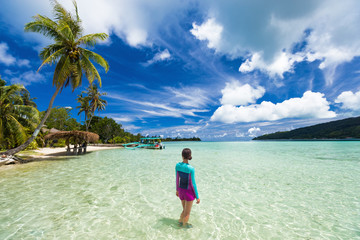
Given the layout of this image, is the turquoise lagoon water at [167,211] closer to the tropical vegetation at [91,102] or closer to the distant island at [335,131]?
the tropical vegetation at [91,102]

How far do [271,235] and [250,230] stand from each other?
0.45 m

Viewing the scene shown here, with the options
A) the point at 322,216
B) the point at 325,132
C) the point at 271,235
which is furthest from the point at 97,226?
the point at 325,132

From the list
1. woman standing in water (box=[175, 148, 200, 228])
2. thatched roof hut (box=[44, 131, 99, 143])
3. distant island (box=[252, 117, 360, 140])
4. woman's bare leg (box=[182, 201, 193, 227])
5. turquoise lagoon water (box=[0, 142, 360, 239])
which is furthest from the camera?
distant island (box=[252, 117, 360, 140])

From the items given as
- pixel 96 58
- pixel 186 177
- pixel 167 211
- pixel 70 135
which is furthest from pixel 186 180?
pixel 70 135

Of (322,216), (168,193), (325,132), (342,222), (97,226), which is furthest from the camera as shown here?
(325,132)

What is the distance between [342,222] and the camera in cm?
434

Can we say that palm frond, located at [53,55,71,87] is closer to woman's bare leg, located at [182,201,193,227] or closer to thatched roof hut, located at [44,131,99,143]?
thatched roof hut, located at [44,131,99,143]

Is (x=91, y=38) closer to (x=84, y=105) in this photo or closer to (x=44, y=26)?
(x=44, y=26)

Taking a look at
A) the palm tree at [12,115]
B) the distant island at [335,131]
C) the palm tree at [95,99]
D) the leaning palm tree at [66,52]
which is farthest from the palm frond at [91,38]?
the distant island at [335,131]

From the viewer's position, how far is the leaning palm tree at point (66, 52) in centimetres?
1343

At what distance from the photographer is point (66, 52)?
48.8 ft

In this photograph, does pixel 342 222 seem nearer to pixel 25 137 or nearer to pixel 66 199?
pixel 66 199

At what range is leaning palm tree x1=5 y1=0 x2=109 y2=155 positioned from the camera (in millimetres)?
13430

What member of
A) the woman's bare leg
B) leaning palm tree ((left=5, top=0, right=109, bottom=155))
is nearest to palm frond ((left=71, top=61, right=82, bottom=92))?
leaning palm tree ((left=5, top=0, right=109, bottom=155))
